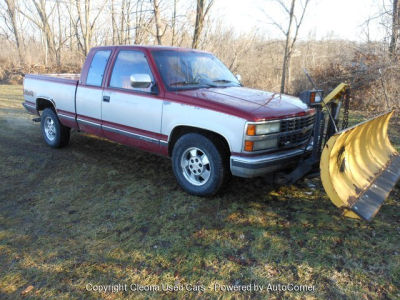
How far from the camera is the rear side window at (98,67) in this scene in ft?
17.5

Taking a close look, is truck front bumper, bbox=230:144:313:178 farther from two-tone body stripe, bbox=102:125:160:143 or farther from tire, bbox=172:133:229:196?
two-tone body stripe, bbox=102:125:160:143

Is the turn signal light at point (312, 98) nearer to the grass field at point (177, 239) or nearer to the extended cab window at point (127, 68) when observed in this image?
the grass field at point (177, 239)

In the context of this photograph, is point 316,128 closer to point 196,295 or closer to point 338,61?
point 196,295

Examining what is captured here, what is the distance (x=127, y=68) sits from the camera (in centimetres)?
499

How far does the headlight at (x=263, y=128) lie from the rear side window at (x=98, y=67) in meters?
2.88

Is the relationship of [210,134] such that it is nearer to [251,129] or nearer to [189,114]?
[189,114]

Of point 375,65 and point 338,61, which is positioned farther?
point 338,61

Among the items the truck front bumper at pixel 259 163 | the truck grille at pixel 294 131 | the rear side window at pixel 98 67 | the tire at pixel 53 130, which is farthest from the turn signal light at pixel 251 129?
the tire at pixel 53 130

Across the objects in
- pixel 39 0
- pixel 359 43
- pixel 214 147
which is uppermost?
pixel 39 0

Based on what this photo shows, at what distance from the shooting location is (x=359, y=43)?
12.7 m

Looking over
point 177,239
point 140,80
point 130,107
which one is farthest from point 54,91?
point 177,239

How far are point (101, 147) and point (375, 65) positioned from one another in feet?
31.5

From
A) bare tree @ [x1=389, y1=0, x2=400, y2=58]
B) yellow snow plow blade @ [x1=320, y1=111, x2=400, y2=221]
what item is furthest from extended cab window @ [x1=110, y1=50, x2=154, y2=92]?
bare tree @ [x1=389, y1=0, x2=400, y2=58]

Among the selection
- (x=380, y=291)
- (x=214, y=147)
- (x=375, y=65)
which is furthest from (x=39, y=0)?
(x=380, y=291)
